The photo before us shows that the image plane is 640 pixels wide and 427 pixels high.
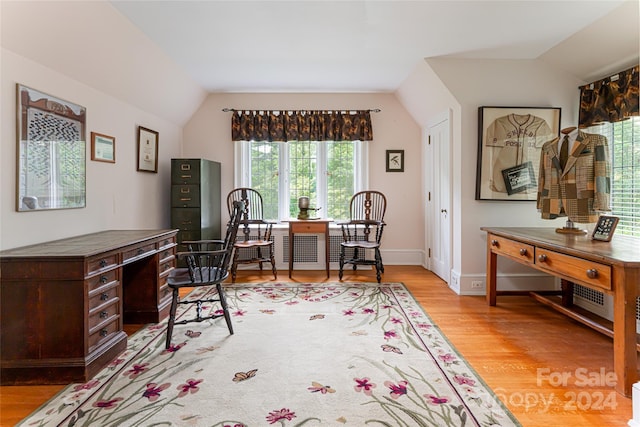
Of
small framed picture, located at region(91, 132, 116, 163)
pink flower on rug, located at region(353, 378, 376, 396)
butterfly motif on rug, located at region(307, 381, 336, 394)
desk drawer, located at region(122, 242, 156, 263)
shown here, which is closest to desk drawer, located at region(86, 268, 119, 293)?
desk drawer, located at region(122, 242, 156, 263)

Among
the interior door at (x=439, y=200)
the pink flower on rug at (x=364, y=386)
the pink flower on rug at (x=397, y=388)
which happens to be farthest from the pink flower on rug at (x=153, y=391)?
the interior door at (x=439, y=200)

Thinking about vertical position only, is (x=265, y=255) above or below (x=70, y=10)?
below

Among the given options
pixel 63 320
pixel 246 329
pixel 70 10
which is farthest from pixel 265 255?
pixel 70 10

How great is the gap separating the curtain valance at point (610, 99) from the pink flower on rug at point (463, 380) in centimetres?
259

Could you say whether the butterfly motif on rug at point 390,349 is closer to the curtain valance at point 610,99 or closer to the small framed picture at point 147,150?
the curtain valance at point 610,99

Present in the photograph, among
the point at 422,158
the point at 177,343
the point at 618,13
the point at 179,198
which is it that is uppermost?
the point at 618,13

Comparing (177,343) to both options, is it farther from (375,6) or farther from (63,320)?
(375,6)

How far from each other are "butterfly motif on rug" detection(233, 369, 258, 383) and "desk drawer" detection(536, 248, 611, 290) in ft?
6.76

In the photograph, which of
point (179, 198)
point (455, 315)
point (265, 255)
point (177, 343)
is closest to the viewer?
point (177, 343)

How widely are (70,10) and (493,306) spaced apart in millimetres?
4167

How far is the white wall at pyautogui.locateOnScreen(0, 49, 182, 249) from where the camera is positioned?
2.07 m

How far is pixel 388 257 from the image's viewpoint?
483 cm

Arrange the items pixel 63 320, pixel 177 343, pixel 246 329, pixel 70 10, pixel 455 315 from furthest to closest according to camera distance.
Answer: pixel 455 315 → pixel 246 329 → pixel 177 343 → pixel 70 10 → pixel 63 320

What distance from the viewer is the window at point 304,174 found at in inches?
190
